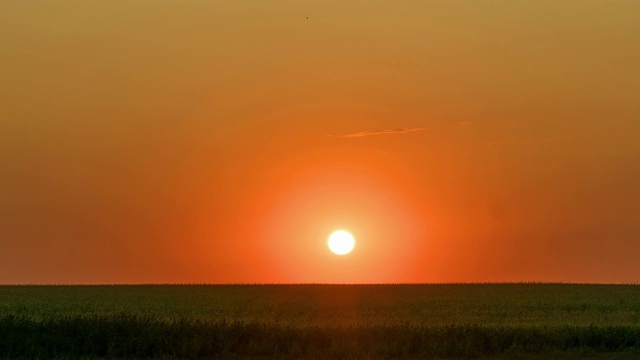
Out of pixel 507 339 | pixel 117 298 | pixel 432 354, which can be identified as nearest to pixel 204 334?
pixel 432 354

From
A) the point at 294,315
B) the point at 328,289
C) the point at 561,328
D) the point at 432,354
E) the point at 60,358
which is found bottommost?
the point at 60,358

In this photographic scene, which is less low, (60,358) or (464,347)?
(464,347)

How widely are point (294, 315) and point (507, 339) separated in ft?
47.0

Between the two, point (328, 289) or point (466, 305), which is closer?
point (466, 305)

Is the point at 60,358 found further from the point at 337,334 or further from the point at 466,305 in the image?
the point at 466,305

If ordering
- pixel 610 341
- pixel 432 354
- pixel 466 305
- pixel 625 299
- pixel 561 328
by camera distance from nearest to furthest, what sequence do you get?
pixel 432 354
pixel 610 341
pixel 561 328
pixel 466 305
pixel 625 299

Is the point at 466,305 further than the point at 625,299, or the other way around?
the point at 625,299

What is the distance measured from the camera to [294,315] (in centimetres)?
4503

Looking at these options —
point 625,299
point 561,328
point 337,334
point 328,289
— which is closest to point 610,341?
point 561,328

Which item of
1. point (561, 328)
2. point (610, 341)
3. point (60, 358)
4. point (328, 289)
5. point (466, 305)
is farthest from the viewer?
point (328, 289)

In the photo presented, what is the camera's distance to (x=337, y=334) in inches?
1284

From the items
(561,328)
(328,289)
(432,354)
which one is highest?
(328,289)

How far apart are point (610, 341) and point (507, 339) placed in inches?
120

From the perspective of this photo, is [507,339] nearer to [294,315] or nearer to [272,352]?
[272,352]
